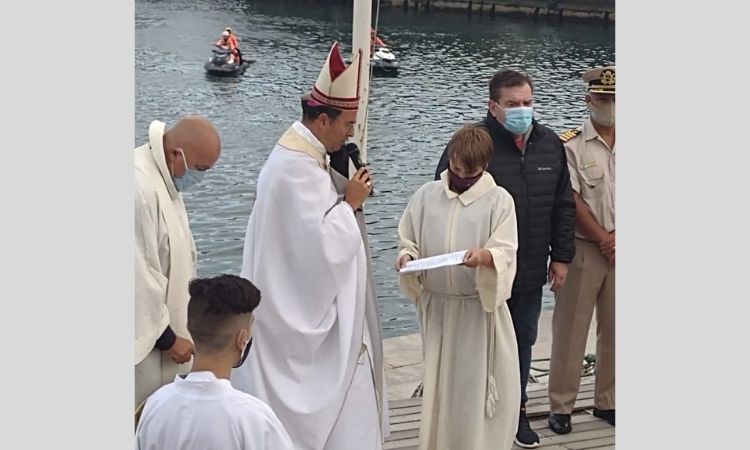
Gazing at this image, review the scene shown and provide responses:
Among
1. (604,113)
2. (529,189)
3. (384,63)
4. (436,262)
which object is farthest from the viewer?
(384,63)

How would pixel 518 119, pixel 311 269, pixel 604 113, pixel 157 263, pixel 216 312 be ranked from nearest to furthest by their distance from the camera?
pixel 216 312 → pixel 157 263 → pixel 311 269 → pixel 518 119 → pixel 604 113

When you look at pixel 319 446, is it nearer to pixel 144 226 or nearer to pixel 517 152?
pixel 144 226

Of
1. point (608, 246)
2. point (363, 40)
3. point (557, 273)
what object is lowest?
point (557, 273)

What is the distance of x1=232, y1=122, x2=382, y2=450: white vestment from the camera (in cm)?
430

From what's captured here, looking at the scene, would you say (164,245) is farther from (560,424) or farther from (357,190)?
(560,424)

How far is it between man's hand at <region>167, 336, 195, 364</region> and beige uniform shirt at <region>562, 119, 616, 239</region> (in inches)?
85.3

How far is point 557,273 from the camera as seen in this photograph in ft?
17.1

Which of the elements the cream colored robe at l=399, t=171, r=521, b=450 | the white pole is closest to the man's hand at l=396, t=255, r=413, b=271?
the cream colored robe at l=399, t=171, r=521, b=450

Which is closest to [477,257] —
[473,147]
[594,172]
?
[473,147]

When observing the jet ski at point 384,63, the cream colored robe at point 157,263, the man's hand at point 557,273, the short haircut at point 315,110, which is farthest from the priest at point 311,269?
the jet ski at point 384,63

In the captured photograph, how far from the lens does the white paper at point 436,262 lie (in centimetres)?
441

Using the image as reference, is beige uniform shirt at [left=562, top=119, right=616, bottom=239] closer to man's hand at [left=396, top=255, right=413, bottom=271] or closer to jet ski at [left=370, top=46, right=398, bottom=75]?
man's hand at [left=396, top=255, right=413, bottom=271]

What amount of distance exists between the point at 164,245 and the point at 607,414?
277 centimetres

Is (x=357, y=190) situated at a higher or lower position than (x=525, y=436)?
higher
